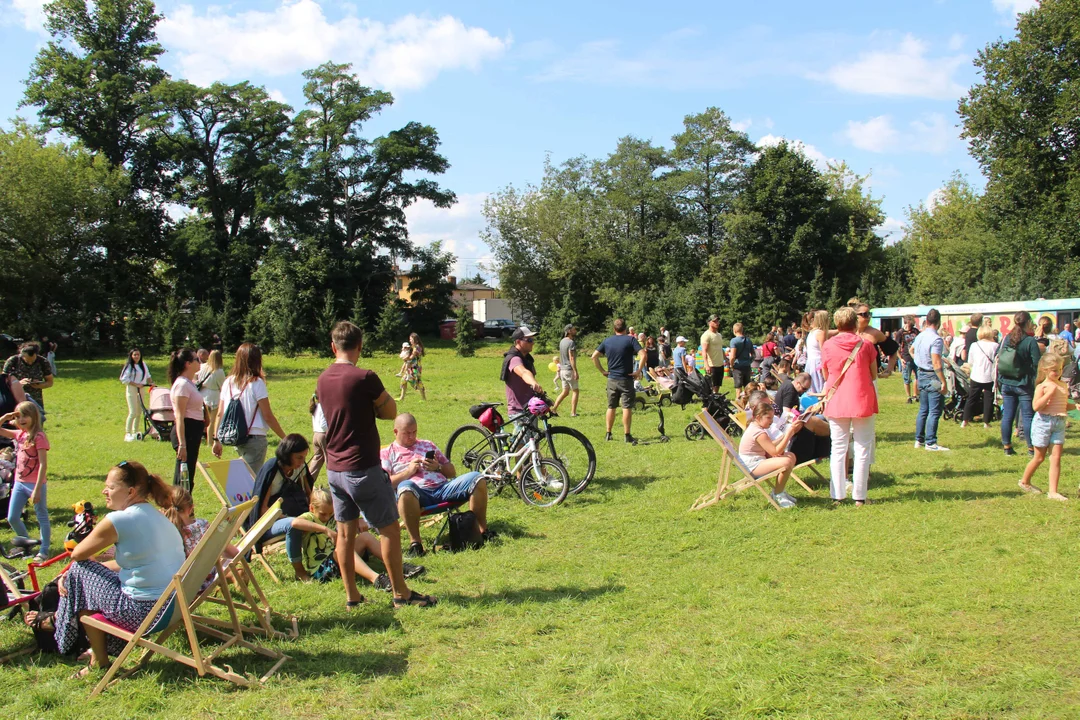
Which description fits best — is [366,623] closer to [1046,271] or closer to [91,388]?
[91,388]

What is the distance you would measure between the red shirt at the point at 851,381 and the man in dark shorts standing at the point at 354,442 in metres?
4.13

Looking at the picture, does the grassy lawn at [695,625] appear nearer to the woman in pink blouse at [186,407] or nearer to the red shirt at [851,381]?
the woman in pink blouse at [186,407]

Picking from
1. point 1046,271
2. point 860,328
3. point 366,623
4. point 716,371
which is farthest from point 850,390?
point 1046,271

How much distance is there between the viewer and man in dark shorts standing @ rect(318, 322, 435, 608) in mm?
4324

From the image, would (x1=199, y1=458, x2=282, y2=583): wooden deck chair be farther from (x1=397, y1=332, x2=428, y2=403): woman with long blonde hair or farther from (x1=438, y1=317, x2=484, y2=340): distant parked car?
(x1=438, y1=317, x2=484, y2=340): distant parked car

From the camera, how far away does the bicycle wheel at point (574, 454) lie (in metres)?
7.28

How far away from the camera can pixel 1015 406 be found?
8.57 meters

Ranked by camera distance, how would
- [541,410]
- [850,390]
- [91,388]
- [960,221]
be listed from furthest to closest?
1. [960,221]
2. [91,388]
3. [541,410]
4. [850,390]

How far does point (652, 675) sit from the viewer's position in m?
3.61

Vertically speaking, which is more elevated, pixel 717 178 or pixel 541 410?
pixel 717 178

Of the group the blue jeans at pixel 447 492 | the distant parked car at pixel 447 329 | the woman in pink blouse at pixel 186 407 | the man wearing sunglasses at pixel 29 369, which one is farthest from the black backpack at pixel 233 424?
the distant parked car at pixel 447 329

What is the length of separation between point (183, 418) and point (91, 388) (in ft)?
55.4

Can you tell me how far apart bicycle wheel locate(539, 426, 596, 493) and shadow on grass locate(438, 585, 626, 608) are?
2206 millimetres

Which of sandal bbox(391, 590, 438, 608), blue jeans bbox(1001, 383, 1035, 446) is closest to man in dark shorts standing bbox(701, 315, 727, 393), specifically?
blue jeans bbox(1001, 383, 1035, 446)
